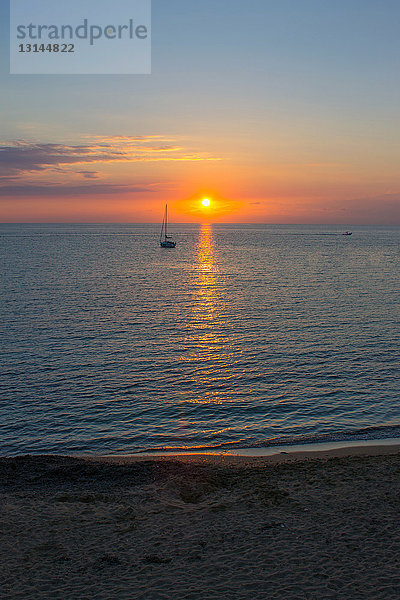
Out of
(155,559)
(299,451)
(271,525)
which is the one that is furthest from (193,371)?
(155,559)

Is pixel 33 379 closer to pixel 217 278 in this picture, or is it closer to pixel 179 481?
pixel 179 481

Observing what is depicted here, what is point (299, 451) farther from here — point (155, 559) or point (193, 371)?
point (193, 371)

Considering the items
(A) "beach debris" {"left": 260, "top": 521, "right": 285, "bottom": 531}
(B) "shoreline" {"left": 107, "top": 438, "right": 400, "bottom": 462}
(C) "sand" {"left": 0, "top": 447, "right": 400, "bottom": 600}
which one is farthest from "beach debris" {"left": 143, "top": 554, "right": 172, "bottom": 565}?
(B) "shoreline" {"left": 107, "top": 438, "right": 400, "bottom": 462}

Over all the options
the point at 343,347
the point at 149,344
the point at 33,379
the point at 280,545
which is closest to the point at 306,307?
the point at 343,347

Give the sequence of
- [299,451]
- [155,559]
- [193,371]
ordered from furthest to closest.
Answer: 1. [193,371]
2. [299,451]
3. [155,559]

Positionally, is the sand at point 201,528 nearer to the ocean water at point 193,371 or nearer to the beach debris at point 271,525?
the beach debris at point 271,525

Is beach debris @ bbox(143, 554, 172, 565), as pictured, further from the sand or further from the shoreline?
the shoreline

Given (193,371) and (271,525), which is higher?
(193,371)

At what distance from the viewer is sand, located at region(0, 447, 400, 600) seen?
11.7m

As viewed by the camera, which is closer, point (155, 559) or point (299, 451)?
point (155, 559)

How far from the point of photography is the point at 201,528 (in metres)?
14.2

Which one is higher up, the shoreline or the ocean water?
the ocean water

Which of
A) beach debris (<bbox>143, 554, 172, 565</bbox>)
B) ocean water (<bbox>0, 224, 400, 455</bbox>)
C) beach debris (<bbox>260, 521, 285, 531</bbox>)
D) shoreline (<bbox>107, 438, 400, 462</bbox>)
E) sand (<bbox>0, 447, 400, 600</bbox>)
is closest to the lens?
sand (<bbox>0, 447, 400, 600</bbox>)

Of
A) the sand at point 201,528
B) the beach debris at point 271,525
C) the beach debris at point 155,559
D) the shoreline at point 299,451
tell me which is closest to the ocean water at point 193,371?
the shoreline at point 299,451
